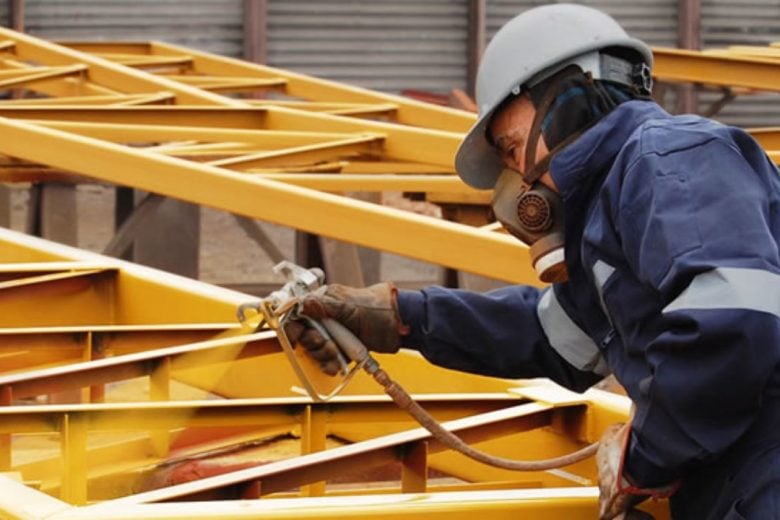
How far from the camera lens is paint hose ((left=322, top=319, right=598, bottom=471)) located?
10.4 feet

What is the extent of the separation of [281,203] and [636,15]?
49.3ft

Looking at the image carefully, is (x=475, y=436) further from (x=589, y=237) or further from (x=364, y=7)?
(x=364, y=7)

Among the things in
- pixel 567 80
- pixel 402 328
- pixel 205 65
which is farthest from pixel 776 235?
pixel 205 65

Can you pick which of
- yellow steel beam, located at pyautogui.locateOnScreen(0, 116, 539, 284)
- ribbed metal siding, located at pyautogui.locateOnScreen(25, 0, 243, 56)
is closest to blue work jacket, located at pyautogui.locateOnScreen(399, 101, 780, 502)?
yellow steel beam, located at pyautogui.locateOnScreen(0, 116, 539, 284)

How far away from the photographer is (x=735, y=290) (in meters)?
2.38

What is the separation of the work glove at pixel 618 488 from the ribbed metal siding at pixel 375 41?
16.7m

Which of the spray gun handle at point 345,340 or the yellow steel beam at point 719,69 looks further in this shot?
the yellow steel beam at point 719,69

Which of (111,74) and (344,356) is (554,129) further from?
(111,74)

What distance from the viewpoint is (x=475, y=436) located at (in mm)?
3539

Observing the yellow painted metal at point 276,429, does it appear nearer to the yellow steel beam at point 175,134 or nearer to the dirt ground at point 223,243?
the yellow steel beam at point 175,134

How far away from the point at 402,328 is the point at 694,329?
3.52ft

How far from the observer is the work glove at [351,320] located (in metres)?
3.33

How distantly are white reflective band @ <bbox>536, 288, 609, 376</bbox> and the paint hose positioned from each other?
167mm

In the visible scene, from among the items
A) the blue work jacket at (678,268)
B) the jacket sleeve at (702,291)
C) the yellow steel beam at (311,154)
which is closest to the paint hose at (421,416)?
the blue work jacket at (678,268)
